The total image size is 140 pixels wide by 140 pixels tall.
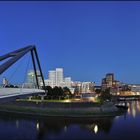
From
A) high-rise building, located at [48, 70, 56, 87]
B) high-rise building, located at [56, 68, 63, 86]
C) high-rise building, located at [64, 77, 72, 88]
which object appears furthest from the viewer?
high-rise building, located at [64, 77, 72, 88]

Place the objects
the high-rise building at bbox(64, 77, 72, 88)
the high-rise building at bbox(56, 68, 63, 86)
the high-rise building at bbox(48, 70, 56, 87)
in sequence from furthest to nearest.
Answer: the high-rise building at bbox(64, 77, 72, 88) < the high-rise building at bbox(56, 68, 63, 86) < the high-rise building at bbox(48, 70, 56, 87)

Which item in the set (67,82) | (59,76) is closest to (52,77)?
(59,76)

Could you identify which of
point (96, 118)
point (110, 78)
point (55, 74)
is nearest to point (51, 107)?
point (96, 118)

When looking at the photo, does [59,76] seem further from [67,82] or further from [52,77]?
[67,82]

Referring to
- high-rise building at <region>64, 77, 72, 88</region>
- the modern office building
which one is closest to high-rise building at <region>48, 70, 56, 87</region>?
the modern office building

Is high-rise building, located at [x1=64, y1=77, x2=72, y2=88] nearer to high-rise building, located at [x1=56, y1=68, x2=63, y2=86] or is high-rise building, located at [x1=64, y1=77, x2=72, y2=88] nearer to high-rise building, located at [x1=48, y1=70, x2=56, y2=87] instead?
high-rise building, located at [x1=56, y1=68, x2=63, y2=86]

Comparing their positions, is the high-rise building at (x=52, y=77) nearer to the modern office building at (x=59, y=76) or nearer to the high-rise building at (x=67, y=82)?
the modern office building at (x=59, y=76)

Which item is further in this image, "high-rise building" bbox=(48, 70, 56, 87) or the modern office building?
the modern office building

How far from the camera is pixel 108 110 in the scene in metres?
33.2

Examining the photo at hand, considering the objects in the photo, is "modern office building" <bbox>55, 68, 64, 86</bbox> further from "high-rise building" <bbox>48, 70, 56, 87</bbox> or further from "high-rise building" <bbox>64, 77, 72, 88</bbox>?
"high-rise building" <bbox>64, 77, 72, 88</bbox>

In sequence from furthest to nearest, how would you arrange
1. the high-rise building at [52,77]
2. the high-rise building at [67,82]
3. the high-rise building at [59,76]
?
the high-rise building at [67,82] < the high-rise building at [59,76] < the high-rise building at [52,77]

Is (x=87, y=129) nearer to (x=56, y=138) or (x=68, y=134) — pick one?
(x=68, y=134)

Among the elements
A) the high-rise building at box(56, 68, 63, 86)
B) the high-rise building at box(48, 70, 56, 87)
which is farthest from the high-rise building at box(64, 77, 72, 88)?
the high-rise building at box(48, 70, 56, 87)

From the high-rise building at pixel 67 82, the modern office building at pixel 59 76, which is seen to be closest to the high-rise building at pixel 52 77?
the modern office building at pixel 59 76
